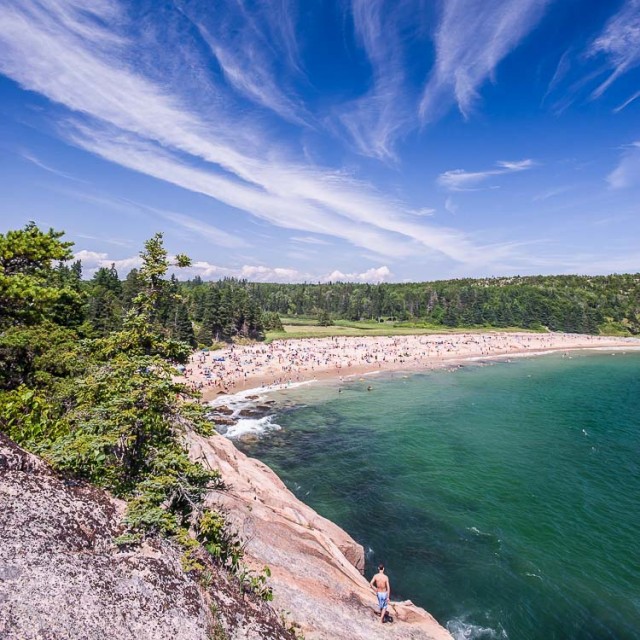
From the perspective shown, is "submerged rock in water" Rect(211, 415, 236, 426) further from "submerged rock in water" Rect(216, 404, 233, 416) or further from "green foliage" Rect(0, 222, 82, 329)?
"green foliage" Rect(0, 222, 82, 329)

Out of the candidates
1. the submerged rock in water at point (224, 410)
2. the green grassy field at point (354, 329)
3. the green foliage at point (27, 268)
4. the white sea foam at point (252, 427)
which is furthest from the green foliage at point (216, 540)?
the green grassy field at point (354, 329)

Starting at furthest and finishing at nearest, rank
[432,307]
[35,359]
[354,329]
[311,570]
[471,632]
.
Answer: [432,307] → [354,329] → [35,359] → [471,632] → [311,570]

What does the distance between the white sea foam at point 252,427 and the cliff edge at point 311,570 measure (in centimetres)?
2019

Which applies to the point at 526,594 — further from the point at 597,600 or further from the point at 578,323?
the point at 578,323

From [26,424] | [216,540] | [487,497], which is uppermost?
[26,424]

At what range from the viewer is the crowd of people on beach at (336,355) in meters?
66.8

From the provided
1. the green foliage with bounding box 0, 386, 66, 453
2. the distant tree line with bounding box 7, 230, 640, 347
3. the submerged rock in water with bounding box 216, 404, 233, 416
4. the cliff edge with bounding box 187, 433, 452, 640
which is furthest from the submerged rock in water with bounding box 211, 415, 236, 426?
the distant tree line with bounding box 7, 230, 640, 347

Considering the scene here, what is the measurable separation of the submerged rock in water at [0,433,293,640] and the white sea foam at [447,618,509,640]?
36.2ft

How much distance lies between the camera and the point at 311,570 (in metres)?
14.3

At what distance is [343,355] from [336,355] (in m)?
1.63

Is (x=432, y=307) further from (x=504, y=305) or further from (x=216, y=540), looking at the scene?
(x=216, y=540)

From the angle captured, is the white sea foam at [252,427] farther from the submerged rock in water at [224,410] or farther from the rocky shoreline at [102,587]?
the rocky shoreline at [102,587]

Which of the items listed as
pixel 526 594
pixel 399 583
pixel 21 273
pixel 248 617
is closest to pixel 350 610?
pixel 248 617

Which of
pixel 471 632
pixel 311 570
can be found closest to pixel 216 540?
pixel 311 570
